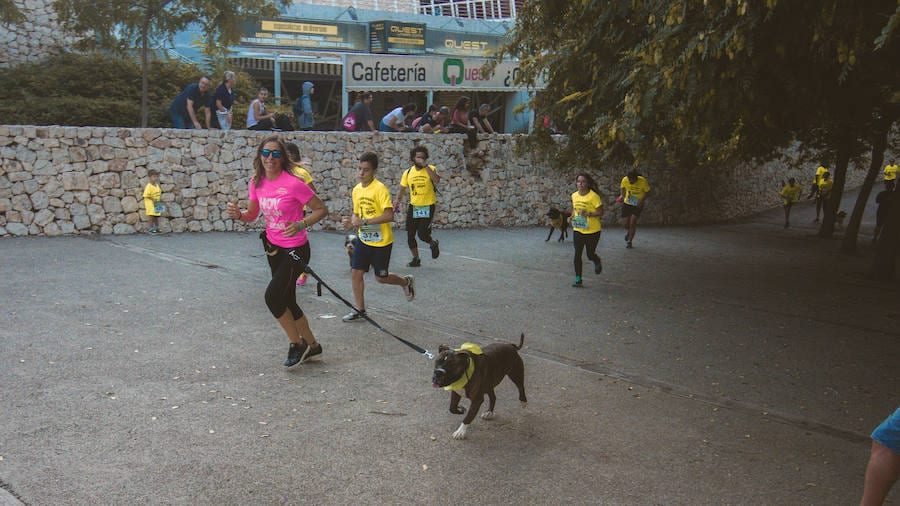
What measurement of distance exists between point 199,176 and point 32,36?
26.2ft

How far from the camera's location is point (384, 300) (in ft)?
32.0

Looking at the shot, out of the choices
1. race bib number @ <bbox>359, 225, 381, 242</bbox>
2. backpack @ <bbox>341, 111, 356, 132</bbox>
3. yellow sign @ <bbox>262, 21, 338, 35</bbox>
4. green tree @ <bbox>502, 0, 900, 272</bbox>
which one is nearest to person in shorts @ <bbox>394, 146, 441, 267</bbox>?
green tree @ <bbox>502, 0, 900, 272</bbox>

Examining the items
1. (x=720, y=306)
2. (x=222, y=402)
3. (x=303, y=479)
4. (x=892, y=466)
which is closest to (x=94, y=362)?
(x=222, y=402)

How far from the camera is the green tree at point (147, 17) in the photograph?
16062 mm

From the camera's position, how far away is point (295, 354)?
21.9ft

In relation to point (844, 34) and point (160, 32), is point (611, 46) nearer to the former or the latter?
point (844, 34)

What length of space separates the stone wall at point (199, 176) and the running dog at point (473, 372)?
25.6 feet

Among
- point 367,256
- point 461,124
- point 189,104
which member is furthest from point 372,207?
point 461,124

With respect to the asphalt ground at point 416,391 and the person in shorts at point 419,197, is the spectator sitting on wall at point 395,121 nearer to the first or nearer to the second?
the person in shorts at point 419,197

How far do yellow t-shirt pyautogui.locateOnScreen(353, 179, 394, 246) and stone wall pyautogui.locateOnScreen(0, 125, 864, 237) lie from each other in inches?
181

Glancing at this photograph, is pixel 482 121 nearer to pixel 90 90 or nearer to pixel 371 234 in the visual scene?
pixel 90 90

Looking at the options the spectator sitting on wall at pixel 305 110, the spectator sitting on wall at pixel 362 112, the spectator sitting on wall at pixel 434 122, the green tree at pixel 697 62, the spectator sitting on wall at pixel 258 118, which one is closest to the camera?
the green tree at pixel 697 62

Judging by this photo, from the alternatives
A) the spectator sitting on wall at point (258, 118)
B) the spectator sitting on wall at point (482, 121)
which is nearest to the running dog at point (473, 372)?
the spectator sitting on wall at point (258, 118)

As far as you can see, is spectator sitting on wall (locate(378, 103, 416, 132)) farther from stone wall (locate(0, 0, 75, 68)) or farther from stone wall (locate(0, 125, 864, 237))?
stone wall (locate(0, 0, 75, 68))
